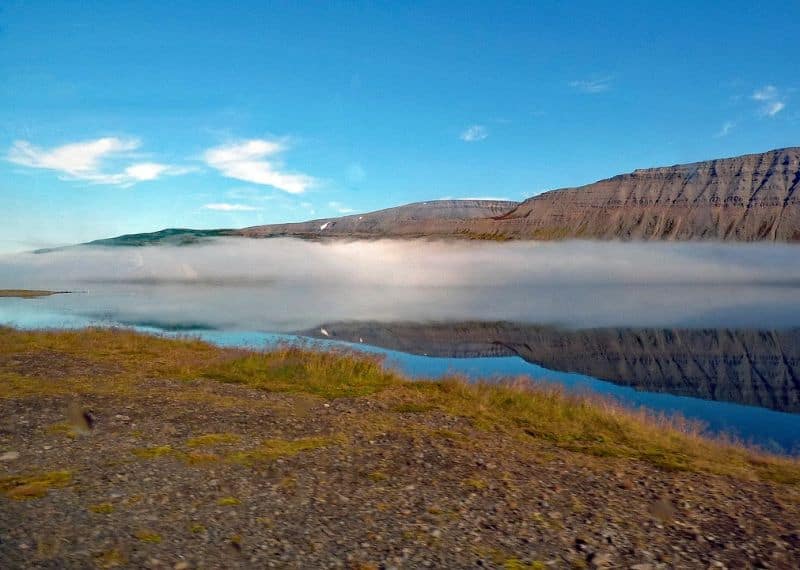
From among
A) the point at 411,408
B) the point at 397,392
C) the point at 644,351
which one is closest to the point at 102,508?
the point at 411,408

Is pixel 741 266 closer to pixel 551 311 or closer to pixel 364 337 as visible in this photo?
pixel 551 311

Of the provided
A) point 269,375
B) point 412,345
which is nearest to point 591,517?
point 269,375

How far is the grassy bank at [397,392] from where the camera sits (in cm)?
1234

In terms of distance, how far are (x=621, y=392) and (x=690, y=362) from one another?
444 inches

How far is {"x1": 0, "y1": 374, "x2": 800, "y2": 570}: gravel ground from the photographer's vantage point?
22.7ft

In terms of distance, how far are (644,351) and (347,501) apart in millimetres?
34329

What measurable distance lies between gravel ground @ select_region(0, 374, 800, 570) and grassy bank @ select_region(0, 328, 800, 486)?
1171 millimetres

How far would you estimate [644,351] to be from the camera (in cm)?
3903

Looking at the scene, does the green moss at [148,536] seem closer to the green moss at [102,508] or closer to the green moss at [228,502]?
the green moss at [102,508]

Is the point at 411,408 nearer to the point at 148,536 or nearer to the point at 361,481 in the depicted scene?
the point at 361,481

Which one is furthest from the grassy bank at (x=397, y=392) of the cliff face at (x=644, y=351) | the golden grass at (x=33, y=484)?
the cliff face at (x=644, y=351)

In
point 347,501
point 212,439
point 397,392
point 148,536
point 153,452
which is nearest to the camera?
point 148,536

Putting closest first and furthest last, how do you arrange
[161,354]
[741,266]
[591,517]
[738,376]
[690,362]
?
[591,517]
[161,354]
[738,376]
[690,362]
[741,266]

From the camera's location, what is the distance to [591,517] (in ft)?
27.4
